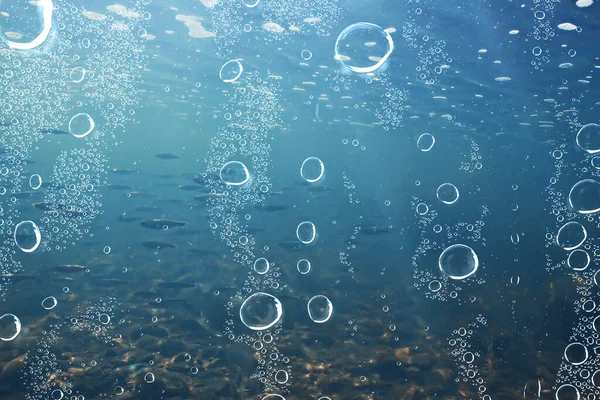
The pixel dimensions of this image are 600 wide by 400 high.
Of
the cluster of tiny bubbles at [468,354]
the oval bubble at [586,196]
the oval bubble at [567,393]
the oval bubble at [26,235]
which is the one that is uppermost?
the oval bubble at [26,235]

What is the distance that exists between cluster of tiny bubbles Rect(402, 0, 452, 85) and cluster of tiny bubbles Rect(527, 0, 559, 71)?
99.1 inches

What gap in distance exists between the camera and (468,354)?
Answer: 9.63m

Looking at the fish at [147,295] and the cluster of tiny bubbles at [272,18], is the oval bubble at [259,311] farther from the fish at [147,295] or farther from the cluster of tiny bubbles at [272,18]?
the cluster of tiny bubbles at [272,18]

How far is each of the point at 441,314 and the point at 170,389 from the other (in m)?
8.42

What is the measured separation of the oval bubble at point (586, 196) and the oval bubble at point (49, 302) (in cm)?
1411

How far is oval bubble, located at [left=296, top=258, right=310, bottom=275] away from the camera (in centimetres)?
1542

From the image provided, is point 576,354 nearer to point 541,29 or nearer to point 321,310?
point 321,310

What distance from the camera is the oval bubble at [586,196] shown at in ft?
26.1

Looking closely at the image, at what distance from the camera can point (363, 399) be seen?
7.62m

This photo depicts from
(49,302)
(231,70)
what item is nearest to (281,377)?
(49,302)

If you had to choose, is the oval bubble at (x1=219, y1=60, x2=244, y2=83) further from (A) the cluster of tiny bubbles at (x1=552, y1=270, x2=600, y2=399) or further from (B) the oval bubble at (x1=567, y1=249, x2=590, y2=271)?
(A) the cluster of tiny bubbles at (x1=552, y1=270, x2=600, y2=399)

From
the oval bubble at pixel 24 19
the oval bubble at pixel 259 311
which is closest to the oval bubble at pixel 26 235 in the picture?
the oval bubble at pixel 24 19

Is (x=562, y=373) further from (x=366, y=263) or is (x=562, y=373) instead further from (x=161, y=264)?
(x=161, y=264)

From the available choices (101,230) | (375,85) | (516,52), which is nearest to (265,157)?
(101,230)
